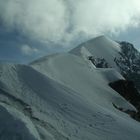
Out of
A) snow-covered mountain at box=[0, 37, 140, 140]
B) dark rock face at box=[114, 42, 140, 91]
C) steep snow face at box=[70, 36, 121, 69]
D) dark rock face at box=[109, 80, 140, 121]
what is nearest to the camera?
snow-covered mountain at box=[0, 37, 140, 140]

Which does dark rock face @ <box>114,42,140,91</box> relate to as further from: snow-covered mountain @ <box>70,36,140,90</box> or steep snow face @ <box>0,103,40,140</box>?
steep snow face @ <box>0,103,40,140</box>

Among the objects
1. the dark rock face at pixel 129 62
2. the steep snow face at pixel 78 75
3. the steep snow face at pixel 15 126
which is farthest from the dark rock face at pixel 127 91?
the dark rock face at pixel 129 62

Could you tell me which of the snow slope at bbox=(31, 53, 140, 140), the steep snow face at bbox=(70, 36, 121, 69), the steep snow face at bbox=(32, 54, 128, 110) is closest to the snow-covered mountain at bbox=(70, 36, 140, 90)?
the steep snow face at bbox=(70, 36, 121, 69)

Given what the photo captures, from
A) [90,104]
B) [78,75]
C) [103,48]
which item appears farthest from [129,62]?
[90,104]

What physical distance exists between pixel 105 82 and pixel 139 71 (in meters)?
89.3

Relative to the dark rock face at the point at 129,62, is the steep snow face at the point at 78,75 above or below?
below

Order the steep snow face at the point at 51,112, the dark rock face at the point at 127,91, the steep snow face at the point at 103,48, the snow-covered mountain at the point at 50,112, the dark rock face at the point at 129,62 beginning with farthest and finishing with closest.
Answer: the steep snow face at the point at 103,48, the dark rock face at the point at 129,62, the dark rock face at the point at 127,91, the steep snow face at the point at 51,112, the snow-covered mountain at the point at 50,112

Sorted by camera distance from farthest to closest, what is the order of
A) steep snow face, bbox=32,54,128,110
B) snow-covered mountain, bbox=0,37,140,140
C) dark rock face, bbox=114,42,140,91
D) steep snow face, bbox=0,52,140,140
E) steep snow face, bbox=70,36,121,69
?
1. steep snow face, bbox=70,36,121,69
2. dark rock face, bbox=114,42,140,91
3. steep snow face, bbox=32,54,128,110
4. steep snow face, bbox=0,52,140,140
5. snow-covered mountain, bbox=0,37,140,140

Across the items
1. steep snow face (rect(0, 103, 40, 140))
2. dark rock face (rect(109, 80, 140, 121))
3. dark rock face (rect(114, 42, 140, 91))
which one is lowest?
steep snow face (rect(0, 103, 40, 140))

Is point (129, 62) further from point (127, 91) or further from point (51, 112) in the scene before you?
point (51, 112)

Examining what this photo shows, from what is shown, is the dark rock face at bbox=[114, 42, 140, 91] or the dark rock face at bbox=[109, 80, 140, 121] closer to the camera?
the dark rock face at bbox=[109, 80, 140, 121]

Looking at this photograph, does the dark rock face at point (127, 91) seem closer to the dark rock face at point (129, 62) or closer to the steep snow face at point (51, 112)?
the steep snow face at point (51, 112)

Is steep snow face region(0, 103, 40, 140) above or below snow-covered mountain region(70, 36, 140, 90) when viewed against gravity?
below

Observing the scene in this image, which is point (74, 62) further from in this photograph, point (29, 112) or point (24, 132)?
point (24, 132)
